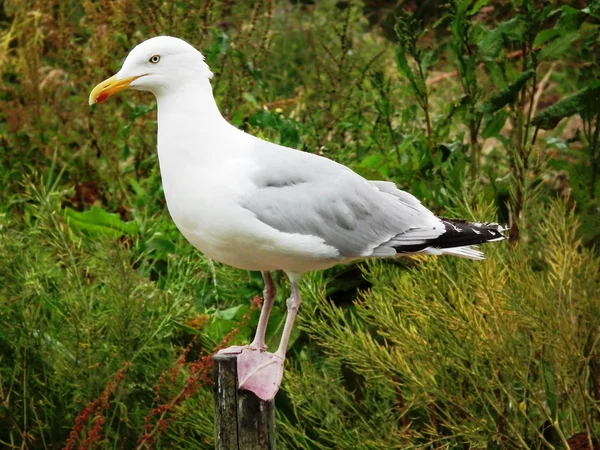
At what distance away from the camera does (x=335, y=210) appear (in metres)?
2.73

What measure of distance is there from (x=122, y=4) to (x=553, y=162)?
213 cm

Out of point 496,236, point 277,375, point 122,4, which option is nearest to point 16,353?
point 277,375

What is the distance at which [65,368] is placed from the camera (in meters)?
3.27

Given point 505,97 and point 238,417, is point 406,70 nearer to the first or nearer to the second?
point 505,97

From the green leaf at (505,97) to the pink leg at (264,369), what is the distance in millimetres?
1483

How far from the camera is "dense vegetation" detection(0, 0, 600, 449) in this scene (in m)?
2.87

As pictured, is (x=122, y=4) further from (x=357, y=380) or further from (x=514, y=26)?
(x=357, y=380)

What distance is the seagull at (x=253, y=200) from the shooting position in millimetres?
2541

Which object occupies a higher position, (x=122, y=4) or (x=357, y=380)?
(x=122, y=4)

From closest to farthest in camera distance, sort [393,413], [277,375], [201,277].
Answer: [277,375] < [393,413] < [201,277]

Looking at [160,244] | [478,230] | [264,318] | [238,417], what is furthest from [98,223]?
[478,230]

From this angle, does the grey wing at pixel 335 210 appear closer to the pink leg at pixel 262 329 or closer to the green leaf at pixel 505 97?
the pink leg at pixel 262 329

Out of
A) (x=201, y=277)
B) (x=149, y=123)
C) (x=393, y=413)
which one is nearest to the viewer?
(x=393, y=413)

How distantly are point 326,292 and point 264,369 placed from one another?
109cm
